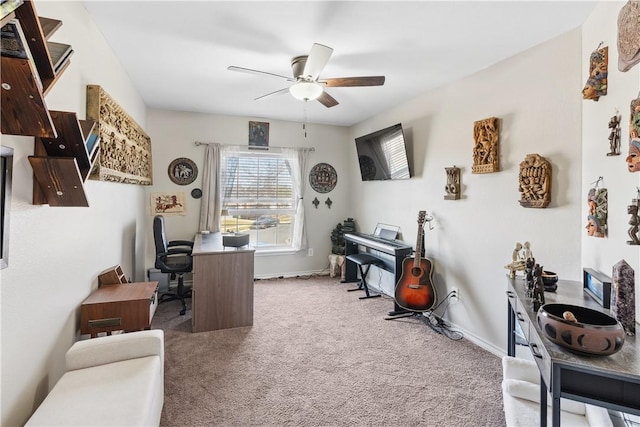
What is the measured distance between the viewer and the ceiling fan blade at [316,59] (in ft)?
6.65

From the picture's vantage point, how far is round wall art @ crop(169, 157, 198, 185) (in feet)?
14.0

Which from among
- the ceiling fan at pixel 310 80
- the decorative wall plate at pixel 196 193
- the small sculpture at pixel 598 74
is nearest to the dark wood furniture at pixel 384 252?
the ceiling fan at pixel 310 80

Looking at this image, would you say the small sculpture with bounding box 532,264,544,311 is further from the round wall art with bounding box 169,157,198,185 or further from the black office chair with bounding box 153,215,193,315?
the round wall art with bounding box 169,157,198,185

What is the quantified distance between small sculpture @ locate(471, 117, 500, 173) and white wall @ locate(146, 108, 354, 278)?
2712mm

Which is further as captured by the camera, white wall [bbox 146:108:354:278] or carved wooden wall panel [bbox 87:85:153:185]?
white wall [bbox 146:108:354:278]

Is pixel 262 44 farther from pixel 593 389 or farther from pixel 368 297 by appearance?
pixel 368 297

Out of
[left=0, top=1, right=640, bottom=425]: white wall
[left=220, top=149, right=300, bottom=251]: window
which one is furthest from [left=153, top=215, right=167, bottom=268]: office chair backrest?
[left=220, top=149, right=300, bottom=251]: window

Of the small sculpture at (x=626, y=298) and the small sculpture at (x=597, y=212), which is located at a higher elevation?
the small sculpture at (x=597, y=212)

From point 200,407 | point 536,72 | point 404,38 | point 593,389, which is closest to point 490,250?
point 536,72

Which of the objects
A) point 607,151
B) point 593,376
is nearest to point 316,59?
point 607,151

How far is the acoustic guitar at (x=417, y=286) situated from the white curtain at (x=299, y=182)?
2124 millimetres

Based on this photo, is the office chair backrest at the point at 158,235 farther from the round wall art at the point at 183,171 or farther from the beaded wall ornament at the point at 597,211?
the beaded wall ornament at the point at 597,211

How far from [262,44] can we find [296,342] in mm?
2546

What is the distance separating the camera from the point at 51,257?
58.1 inches
